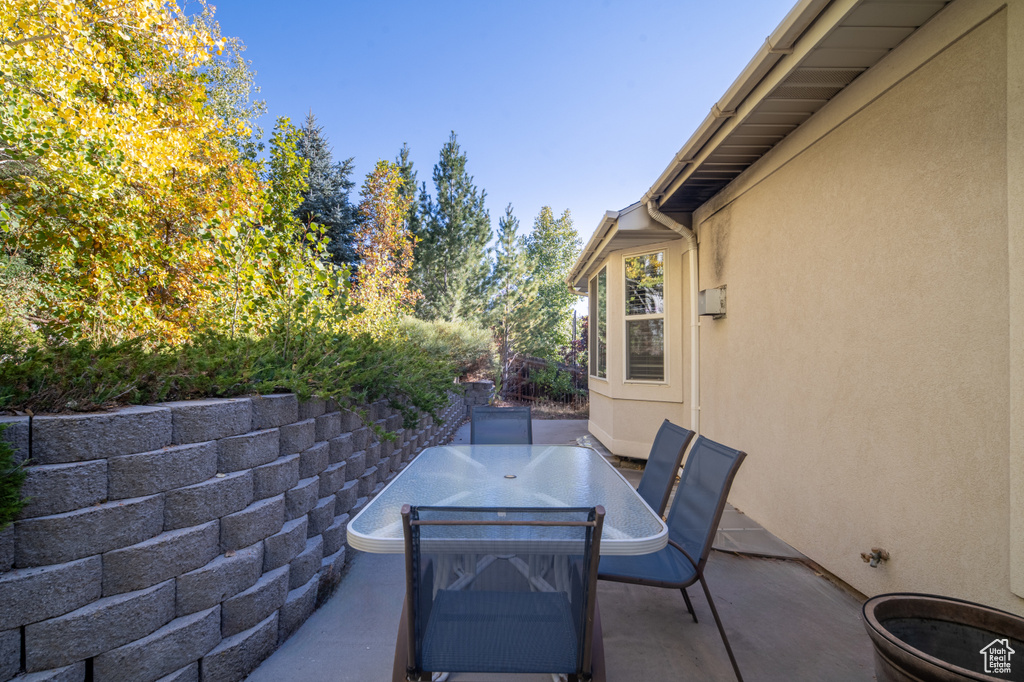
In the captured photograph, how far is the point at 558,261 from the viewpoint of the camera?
23.1 metres

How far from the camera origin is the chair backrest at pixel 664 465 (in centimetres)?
237

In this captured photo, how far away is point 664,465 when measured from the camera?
2.49 metres

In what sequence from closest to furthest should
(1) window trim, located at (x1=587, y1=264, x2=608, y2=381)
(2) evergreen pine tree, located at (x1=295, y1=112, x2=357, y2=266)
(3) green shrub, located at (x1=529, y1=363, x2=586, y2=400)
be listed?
(1) window trim, located at (x1=587, y1=264, x2=608, y2=381)
(3) green shrub, located at (x1=529, y1=363, x2=586, y2=400)
(2) evergreen pine tree, located at (x1=295, y1=112, x2=357, y2=266)

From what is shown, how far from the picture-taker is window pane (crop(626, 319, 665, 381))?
550 centimetres

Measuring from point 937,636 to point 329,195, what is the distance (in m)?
18.2

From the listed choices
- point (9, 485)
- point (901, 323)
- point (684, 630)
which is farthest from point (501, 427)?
point (9, 485)

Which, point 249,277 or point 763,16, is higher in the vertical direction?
point 763,16

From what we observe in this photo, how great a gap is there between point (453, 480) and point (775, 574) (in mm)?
2085

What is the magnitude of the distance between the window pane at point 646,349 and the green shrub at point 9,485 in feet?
16.9

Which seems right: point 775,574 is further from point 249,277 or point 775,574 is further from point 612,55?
point 612,55

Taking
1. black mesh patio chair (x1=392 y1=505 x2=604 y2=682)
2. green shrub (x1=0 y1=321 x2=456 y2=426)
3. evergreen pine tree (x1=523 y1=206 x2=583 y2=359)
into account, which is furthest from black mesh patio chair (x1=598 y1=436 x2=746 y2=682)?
evergreen pine tree (x1=523 y1=206 x2=583 y2=359)

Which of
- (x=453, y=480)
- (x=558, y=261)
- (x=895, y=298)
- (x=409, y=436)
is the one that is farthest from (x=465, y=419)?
(x=558, y=261)

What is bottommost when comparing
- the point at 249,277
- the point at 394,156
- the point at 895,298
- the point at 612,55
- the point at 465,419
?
the point at 465,419

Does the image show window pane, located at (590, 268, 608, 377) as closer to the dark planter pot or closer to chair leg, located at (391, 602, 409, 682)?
the dark planter pot
